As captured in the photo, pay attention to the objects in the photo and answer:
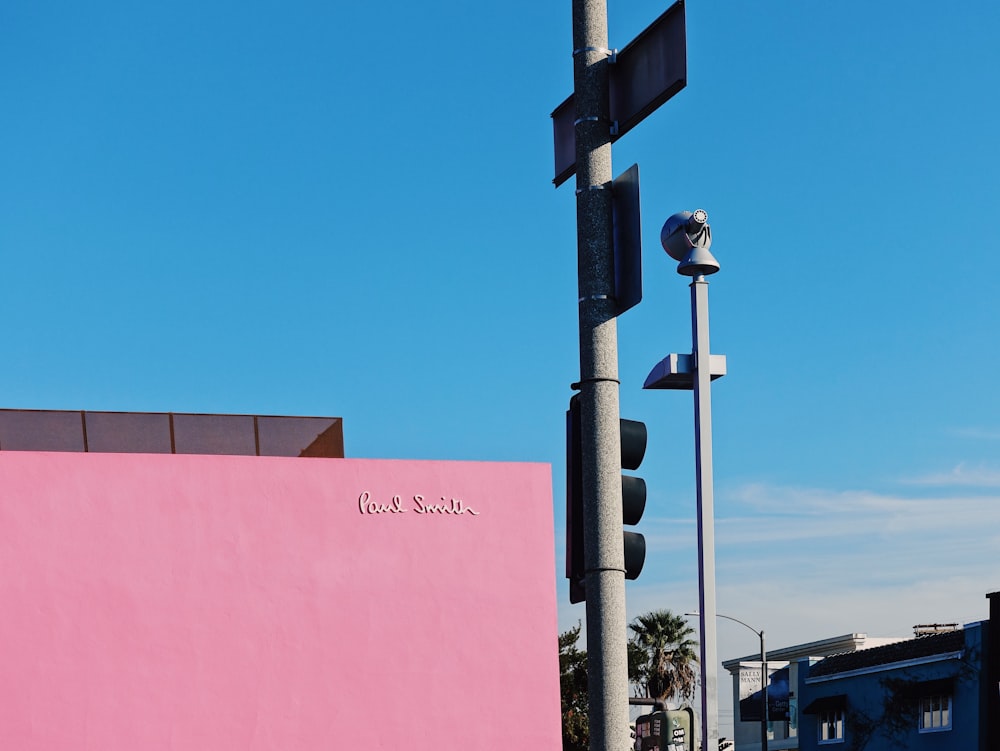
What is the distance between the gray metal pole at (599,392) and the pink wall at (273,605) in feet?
69.4

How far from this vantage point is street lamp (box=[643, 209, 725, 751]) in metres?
6.67

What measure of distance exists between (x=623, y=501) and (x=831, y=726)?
198ft

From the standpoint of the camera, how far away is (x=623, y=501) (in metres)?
6.08

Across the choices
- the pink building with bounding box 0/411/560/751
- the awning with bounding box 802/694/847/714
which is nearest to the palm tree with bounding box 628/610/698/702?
the awning with bounding box 802/694/847/714

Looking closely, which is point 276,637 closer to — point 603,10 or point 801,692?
point 603,10

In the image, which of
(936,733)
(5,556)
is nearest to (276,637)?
(5,556)

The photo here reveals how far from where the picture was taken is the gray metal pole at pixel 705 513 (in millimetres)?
6648

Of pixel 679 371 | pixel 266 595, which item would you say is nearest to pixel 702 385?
pixel 679 371

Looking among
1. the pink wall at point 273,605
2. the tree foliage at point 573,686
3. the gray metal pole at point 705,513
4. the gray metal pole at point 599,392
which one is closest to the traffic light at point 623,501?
the gray metal pole at point 599,392

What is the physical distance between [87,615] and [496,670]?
823 centimetres

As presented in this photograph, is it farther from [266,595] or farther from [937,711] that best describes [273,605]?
[937,711]

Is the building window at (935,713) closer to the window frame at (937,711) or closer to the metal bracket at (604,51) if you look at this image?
the window frame at (937,711)

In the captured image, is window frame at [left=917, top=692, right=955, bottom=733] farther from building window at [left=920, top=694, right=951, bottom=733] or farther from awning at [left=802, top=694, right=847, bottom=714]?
awning at [left=802, top=694, right=847, bottom=714]

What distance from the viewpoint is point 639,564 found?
6016 mm
